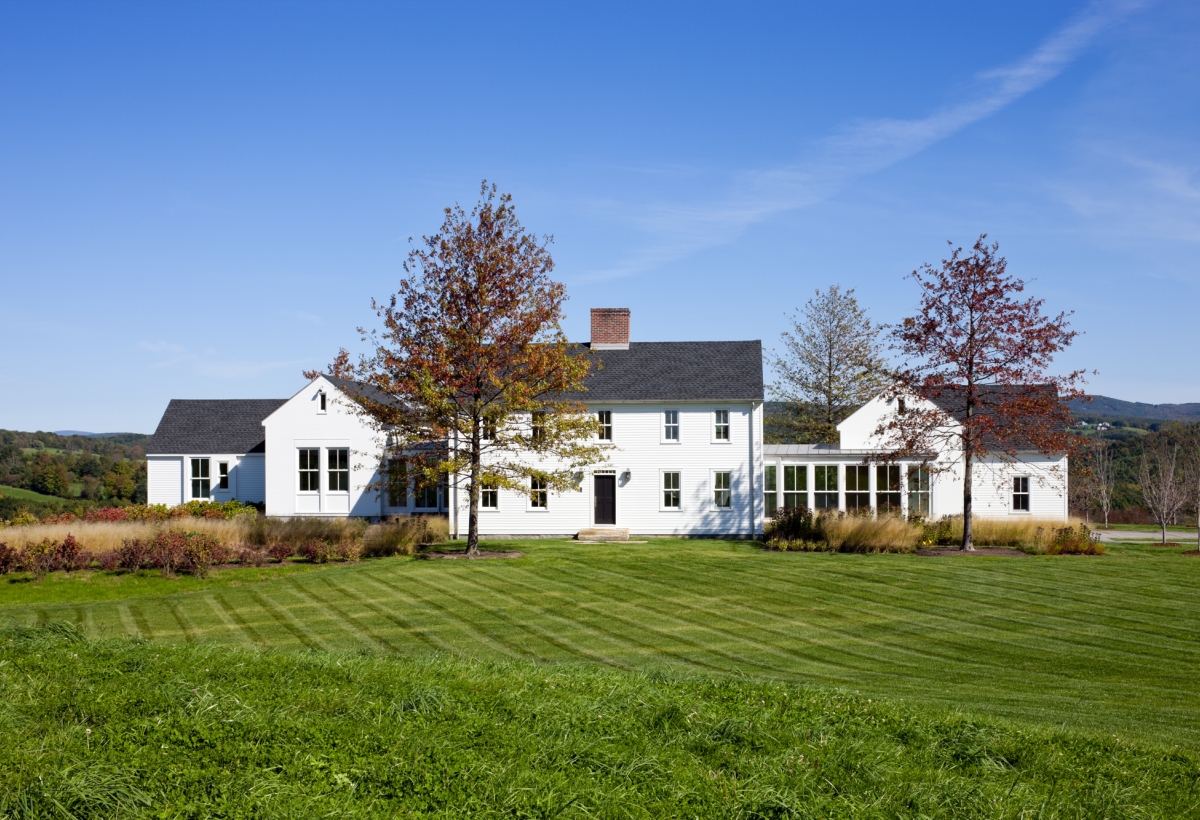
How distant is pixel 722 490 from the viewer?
3269 centimetres

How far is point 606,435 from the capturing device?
33250 mm

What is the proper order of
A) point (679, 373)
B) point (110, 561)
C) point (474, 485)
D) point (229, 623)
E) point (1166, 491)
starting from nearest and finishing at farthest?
point (229, 623), point (110, 561), point (474, 485), point (1166, 491), point (679, 373)

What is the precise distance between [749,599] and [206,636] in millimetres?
10065

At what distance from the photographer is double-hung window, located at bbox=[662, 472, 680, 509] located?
108ft

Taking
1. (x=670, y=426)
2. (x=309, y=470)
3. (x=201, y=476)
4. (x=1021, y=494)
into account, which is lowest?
(x=1021, y=494)

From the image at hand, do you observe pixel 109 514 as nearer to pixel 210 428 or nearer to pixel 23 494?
pixel 210 428

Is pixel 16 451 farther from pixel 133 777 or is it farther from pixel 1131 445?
pixel 1131 445

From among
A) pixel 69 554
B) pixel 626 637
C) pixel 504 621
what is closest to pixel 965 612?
pixel 626 637

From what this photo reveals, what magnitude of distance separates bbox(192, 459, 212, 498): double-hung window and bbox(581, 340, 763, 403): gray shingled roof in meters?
17.3

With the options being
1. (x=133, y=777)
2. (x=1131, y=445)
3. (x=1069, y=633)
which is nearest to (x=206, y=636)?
(x=133, y=777)

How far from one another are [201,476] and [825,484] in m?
25.6

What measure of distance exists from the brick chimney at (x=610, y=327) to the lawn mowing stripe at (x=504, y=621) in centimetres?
1799

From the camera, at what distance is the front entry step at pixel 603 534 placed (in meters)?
31.4

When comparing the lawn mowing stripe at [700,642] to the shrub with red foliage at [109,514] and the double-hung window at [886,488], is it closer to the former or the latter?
the double-hung window at [886,488]
